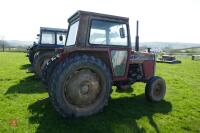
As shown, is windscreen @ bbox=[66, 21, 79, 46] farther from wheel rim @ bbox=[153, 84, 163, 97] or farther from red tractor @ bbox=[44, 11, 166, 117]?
wheel rim @ bbox=[153, 84, 163, 97]

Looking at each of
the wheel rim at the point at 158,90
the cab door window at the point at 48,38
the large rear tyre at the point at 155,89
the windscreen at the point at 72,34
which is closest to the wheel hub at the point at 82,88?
the windscreen at the point at 72,34

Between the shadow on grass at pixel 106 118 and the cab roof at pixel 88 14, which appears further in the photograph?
the cab roof at pixel 88 14

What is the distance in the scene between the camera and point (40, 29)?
12.9 m

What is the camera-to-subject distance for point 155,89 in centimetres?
707

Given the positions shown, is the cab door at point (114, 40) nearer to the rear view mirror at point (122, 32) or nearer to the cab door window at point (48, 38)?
the rear view mirror at point (122, 32)

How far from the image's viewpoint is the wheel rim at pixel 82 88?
207 inches

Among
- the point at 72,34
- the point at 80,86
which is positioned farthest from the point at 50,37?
the point at 80,86

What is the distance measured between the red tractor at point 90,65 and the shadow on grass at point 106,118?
0.88 feet

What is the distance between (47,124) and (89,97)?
1.15 metres

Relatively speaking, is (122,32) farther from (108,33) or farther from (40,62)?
(40,62)

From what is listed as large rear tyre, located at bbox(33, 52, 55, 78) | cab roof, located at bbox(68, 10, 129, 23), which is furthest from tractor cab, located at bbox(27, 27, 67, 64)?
cab roof, located at bbox(68, 10, 129, 23)

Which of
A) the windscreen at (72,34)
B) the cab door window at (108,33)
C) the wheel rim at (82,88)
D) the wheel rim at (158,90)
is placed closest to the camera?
the wheel rim at (82,88)

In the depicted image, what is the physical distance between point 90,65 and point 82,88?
22.9 inches

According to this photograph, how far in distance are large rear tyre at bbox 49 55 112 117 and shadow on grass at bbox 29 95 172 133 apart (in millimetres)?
254
